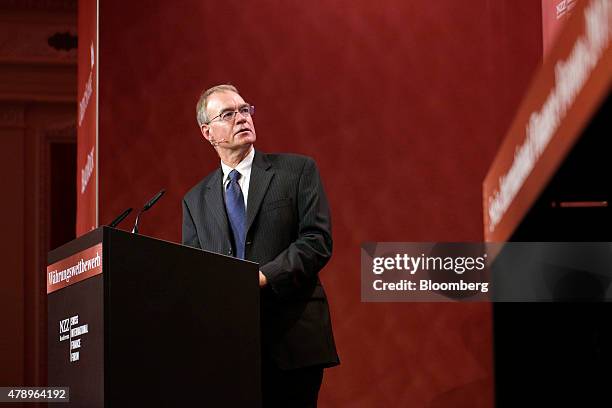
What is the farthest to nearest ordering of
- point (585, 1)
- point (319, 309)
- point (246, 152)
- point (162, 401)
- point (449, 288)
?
point (449, 288), point (585, 1), point (246, 152), point (319, 309), point (162, 401)

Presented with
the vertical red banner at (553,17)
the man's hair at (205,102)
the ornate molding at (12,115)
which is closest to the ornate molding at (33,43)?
the ornate molding at (12,115)

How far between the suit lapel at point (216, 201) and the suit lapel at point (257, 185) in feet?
0.24

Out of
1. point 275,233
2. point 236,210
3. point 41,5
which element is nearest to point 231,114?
point 236,210

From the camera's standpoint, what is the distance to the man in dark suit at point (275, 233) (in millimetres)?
2586

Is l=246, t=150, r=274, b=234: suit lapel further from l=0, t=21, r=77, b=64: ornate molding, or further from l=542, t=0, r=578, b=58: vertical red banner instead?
l=0, t=21, r=77, b=64: ornate molding

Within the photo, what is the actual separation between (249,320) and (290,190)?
50 cm

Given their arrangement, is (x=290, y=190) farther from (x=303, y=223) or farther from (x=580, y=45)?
(x=580, y=45)

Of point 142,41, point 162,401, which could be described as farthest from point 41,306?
point 162,401

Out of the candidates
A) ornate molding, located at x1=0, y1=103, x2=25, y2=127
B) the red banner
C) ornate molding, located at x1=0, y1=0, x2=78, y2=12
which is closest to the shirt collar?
the red banner

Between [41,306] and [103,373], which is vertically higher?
[41,306]

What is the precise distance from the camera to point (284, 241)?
107 inches

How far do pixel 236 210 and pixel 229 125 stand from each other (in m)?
0.24

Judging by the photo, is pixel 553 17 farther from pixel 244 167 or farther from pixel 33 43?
pixel 33 43

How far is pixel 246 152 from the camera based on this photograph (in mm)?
2865
